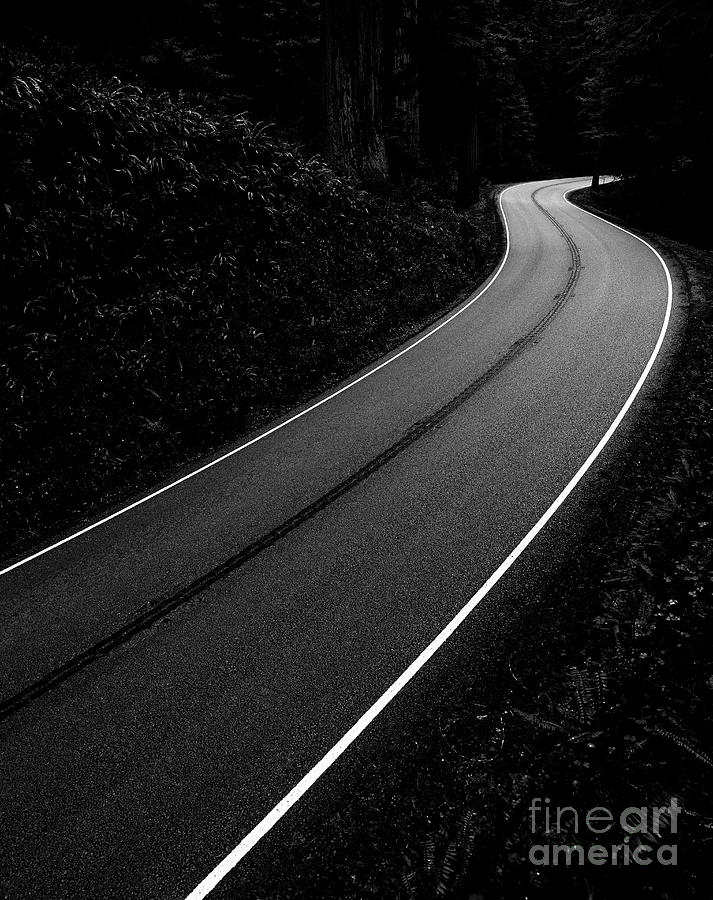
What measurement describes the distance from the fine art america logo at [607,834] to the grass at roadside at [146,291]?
7.73 metres

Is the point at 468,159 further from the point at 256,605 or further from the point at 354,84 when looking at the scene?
the point at 256,605

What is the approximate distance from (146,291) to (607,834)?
12.1 m

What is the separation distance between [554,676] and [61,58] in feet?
59.0

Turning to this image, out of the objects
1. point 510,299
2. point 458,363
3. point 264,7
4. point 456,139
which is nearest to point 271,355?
point 458,363

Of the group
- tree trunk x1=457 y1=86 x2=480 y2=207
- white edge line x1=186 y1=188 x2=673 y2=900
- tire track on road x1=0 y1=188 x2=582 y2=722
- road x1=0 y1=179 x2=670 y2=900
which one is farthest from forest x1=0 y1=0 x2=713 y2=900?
tree trunk x1=457 y1=86 x2=480 y2=207

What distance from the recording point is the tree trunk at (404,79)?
21172 millimetres

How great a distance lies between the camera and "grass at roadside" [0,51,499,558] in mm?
9703

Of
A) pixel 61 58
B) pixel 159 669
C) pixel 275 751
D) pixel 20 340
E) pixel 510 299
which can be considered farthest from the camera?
pixel 510 299

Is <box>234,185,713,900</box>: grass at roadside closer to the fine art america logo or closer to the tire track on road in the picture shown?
the fine art america logo

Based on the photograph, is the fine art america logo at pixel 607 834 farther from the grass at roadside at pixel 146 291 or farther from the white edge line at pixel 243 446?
the grass at roadside at pixel 146 291

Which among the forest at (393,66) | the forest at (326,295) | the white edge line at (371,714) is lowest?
the white edge line at (371,714)

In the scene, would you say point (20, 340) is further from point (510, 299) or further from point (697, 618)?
point (510, 299)

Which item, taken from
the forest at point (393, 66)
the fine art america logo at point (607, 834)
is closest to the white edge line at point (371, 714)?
the fine art america logo at point (607, 834)

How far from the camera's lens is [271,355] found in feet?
41.8
